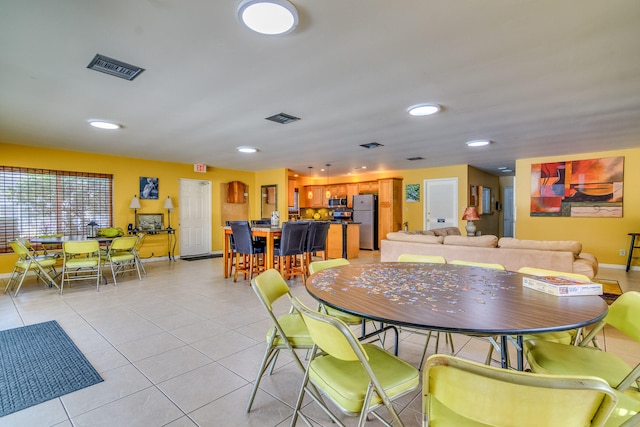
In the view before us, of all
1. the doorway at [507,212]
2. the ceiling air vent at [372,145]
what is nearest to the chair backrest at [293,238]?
the ceiling air vent at [372,145]

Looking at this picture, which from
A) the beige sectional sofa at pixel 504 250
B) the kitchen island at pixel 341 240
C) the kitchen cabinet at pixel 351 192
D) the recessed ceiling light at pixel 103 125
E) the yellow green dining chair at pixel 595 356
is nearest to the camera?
the yellow green dining chair at pixel 595 356

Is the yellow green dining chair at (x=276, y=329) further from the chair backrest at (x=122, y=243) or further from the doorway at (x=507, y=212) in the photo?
the doorway at (x=507, y=212)

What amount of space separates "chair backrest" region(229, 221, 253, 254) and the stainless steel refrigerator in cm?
473

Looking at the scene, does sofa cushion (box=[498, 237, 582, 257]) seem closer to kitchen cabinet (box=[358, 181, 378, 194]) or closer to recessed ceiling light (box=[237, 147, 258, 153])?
recessed ceiling light (box=[237, 147, 258, 153])

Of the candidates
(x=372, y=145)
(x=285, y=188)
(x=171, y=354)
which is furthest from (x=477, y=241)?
(x=285, y=188)

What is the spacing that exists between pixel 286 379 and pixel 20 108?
4103 millimetres

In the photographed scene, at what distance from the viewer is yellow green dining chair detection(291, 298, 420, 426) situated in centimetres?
110

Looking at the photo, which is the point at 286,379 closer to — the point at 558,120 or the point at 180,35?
the point at 180,35

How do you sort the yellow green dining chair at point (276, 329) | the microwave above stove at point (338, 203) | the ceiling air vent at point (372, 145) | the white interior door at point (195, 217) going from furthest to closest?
the microwave above stove at point (338, 203) → the white interior door at point (195, 217) → the ceiling air vent at point (372, 145) → the yellow green dining chair at point (276, 329)

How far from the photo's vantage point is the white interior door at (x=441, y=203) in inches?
313

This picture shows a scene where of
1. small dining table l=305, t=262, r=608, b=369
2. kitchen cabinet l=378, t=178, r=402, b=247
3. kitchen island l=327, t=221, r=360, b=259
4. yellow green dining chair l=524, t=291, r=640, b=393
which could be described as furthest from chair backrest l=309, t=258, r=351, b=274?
kitchen cabinet l=378, t=178, r=402, b=247

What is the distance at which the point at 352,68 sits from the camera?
246cm

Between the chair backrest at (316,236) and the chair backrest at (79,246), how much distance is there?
124 inches

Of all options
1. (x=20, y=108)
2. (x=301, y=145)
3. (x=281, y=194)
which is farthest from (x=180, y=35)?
(x=281, y=194)
